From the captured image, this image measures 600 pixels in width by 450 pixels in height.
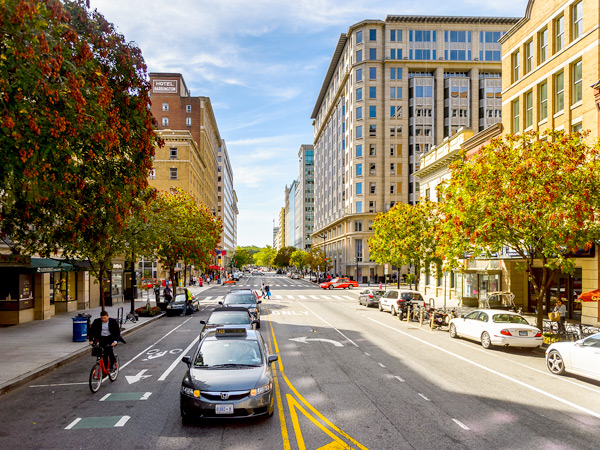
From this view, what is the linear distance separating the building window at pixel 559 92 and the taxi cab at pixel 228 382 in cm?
2472

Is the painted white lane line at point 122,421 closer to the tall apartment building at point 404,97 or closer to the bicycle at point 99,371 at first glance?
the bicycle at point 99,371

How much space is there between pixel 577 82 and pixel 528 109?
486cm

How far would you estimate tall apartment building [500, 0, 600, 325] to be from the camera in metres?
24.0

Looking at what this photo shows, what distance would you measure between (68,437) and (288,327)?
1624 cm

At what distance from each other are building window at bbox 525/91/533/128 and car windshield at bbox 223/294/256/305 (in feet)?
68.9

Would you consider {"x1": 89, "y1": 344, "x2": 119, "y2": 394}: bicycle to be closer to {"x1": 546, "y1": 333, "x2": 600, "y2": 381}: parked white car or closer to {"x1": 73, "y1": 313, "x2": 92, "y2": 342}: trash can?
{"x1": 73, "y1": 313, "x2": 92, "y2": 342}: trash can

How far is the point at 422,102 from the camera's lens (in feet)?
281

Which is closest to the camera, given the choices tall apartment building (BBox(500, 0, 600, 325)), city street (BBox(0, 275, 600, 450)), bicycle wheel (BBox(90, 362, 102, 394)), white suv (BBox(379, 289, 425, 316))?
city street (BBox(0, 275, 600, 450))

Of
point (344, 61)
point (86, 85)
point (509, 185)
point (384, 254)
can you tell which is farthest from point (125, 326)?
point (344, 61)

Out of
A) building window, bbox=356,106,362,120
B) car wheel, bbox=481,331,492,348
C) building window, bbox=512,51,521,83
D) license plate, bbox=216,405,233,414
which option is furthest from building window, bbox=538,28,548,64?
building window, bbox=356,106,362,120

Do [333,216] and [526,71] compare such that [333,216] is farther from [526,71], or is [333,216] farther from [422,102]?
[526,71]

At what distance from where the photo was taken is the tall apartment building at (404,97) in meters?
85.0

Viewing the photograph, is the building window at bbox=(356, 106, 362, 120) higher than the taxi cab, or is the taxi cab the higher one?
the building window at bbox=(356, 106, 362, 120)

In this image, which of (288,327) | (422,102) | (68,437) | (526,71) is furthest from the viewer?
(422,102)
